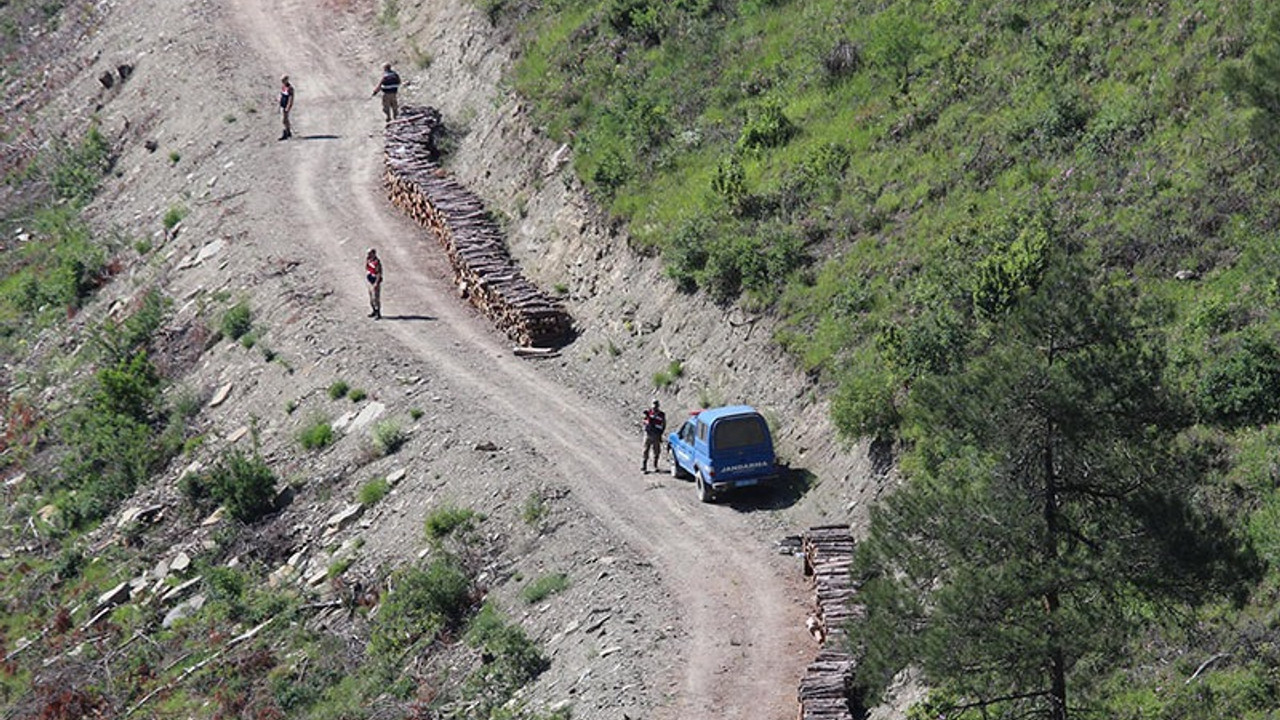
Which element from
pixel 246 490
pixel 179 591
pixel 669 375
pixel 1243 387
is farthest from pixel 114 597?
pixel 1243 387

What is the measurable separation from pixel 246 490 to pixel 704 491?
11408 millimetres

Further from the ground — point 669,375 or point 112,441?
point 669,375

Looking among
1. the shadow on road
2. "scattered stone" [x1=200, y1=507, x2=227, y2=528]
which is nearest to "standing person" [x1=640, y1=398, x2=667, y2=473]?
the shadow on road

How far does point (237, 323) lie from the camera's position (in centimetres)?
4272

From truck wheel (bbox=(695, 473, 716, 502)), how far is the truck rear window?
0.90m

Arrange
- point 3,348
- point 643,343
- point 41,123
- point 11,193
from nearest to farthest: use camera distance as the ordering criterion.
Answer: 1. point 643,343
2. point 3,348
3. point 11,193
4. point 41,123

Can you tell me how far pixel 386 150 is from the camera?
50.6 m

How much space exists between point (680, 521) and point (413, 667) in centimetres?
544

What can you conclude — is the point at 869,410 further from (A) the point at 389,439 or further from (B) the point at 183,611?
(B) the point at 183,611

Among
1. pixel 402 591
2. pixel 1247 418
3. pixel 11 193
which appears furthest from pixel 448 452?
pixel 11 193

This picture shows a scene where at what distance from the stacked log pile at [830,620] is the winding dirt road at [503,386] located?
0.69 meters

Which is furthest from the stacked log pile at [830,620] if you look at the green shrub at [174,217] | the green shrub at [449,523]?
the green shrub at [174,217]

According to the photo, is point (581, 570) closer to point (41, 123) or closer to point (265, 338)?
point (265, 338)

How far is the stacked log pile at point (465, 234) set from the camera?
39.7 meters
